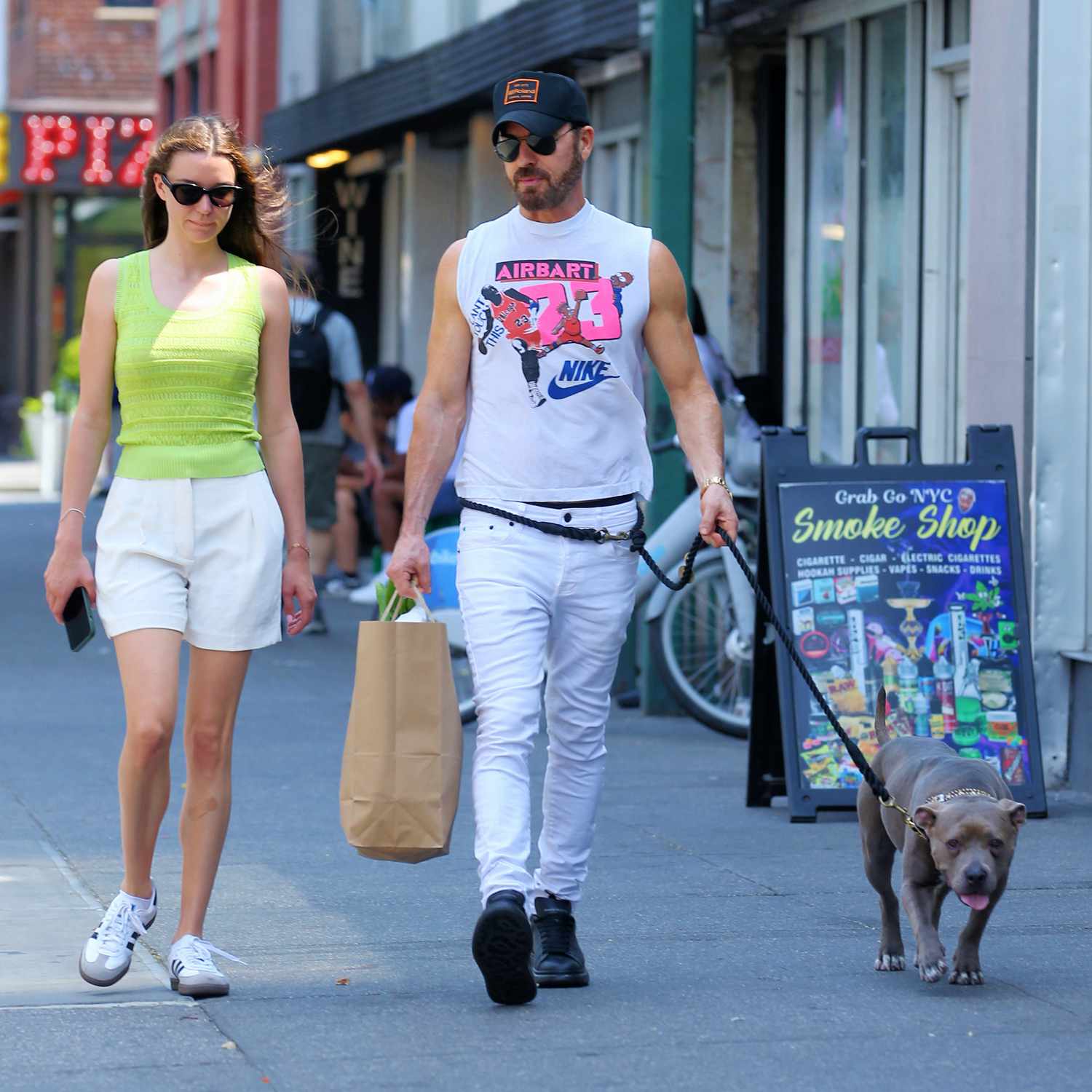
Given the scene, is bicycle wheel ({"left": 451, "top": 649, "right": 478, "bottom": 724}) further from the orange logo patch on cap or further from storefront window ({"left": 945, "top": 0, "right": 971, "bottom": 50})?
the orange logo patch on cap

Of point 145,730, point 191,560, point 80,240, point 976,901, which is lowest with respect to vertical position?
point 976,901

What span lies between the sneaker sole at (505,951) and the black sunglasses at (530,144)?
1631mm

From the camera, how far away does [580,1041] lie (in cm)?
471

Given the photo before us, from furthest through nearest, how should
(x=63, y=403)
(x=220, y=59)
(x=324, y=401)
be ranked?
(x=63, y=403) → (x=220, y=59) → (x=324, y=401)

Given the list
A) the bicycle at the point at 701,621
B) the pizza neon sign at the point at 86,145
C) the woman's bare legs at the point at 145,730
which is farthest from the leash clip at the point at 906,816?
the pizza neon sign at the point at 86,145

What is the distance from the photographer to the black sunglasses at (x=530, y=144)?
16.6ft

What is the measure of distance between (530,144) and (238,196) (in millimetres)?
684

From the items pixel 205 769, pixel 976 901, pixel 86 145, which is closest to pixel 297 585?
pixel 205 769

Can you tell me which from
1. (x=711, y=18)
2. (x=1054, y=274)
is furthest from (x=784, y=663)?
(x=711, y=18)

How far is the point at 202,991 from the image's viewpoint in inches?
199

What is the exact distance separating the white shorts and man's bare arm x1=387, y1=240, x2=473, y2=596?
0.32m

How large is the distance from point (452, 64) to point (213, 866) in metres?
11.0

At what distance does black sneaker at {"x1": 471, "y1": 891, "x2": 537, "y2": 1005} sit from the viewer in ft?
15.7

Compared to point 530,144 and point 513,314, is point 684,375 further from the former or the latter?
point 530,144
